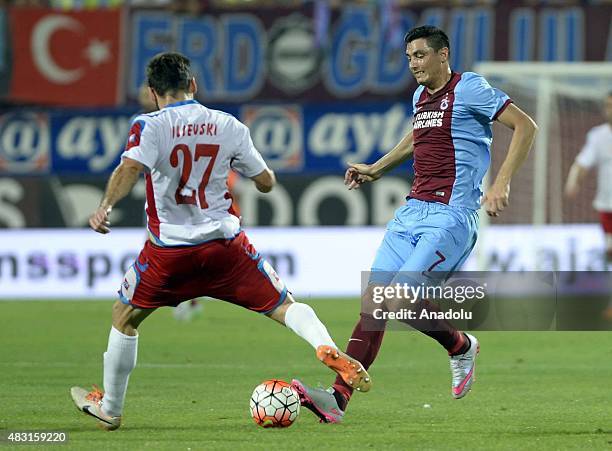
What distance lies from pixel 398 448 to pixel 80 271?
12.0 metres

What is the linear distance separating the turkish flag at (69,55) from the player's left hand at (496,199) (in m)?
15.9

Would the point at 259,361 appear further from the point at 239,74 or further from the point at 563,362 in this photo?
the point at 239,74

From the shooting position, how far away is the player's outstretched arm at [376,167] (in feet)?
25.6

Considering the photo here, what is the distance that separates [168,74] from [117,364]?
146 cm

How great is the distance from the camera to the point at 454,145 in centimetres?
751

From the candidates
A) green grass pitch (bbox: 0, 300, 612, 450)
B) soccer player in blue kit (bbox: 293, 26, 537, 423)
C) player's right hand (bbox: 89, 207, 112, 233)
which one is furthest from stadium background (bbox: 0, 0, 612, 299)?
player's right hand (bbox: 89, 207, 112, 233)

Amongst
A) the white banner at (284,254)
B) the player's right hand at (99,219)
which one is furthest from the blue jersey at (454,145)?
the white banner at (284,254)

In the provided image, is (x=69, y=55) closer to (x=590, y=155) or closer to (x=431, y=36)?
(x=590, y=155)

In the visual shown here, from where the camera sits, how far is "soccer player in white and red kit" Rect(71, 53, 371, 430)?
6.79 meters

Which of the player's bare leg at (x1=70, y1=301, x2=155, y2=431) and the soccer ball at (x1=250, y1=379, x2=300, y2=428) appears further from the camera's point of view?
the soccer ball at (x1=250, y1=379, x2=300, y2=428)

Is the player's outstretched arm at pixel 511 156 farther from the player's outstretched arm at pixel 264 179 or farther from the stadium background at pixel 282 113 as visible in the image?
the stadium background at pixel 282 113

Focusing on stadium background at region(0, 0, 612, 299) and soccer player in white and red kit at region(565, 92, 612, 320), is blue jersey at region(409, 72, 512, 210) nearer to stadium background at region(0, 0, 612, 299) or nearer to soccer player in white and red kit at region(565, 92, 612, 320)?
soccer player in white and red kit at region(565, 92, 612, 320)

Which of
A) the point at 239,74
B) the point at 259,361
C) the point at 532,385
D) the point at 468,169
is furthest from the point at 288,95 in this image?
the point at 468,169

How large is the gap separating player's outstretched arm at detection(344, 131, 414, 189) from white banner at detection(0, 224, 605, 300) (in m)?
9.82
